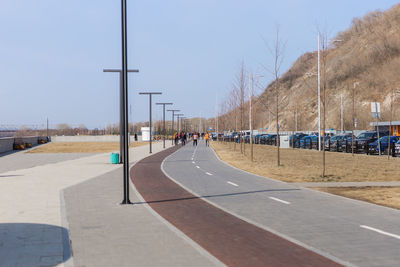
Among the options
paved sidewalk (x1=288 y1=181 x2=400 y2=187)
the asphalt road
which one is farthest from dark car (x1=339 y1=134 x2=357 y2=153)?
the asphalt road

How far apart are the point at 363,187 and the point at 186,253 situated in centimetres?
920

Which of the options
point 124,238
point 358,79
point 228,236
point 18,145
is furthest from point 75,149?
point 358,79

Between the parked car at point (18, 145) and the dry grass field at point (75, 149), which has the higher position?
the parked car at point (18, 145)

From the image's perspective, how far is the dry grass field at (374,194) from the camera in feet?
36.8

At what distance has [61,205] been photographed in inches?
420

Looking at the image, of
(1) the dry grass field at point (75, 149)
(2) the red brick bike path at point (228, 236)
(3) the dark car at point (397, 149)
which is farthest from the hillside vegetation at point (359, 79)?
(2) the red brick bike path at point (228, 236)

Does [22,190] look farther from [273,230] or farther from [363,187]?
[363,187]

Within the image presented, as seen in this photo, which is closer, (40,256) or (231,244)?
(40,256)

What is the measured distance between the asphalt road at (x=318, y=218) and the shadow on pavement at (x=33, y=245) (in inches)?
134

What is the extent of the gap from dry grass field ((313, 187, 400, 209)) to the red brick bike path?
3.97 metres

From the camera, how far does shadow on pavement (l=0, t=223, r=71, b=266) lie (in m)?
5.95

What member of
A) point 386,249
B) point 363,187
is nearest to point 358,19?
point 363,187

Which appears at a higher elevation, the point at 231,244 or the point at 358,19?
the point at 358,19

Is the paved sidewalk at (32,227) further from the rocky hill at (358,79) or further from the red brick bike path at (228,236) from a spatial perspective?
the rocky hill at (358,79)
